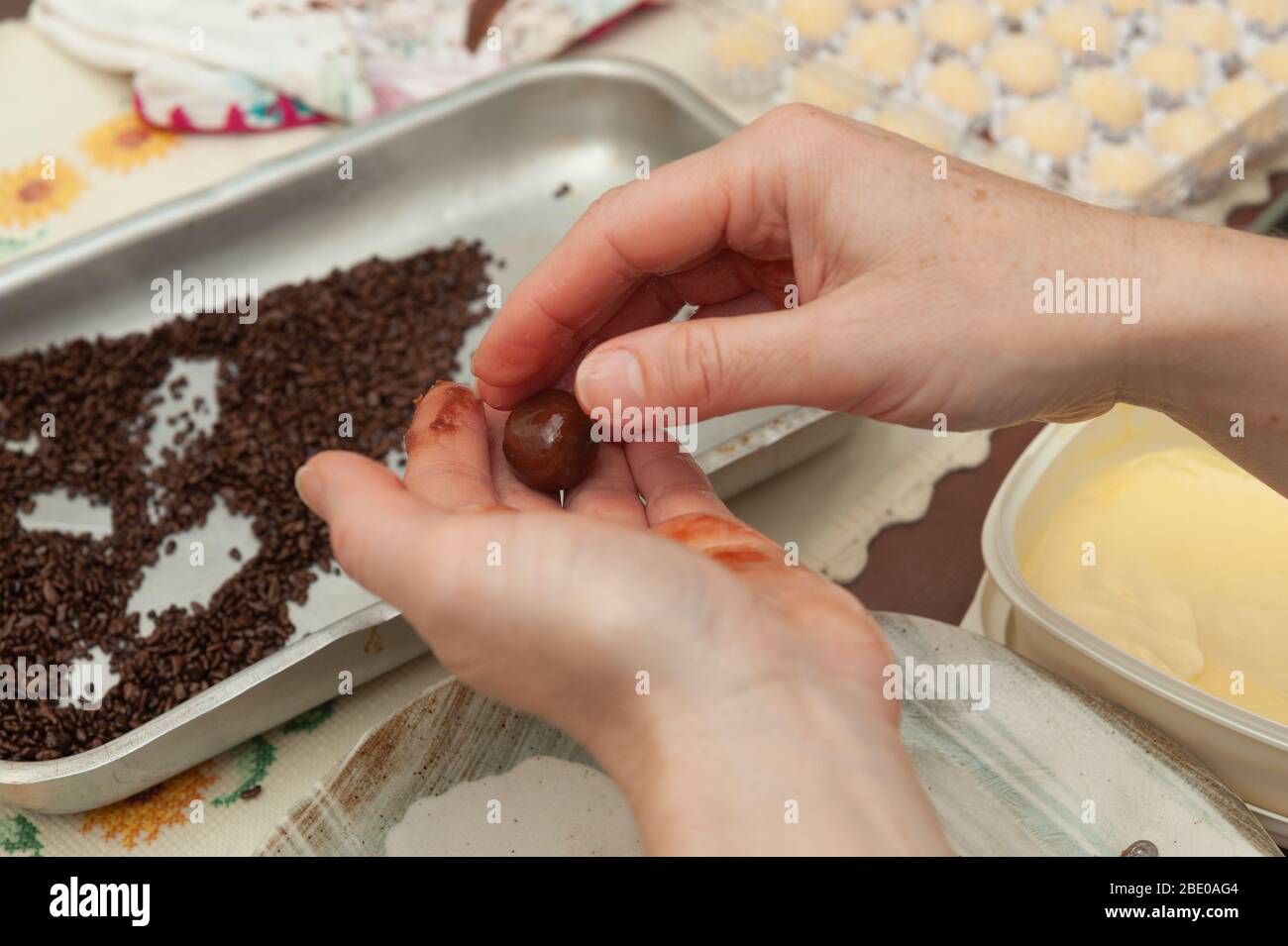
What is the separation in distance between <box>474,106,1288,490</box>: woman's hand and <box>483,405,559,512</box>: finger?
0.25 m

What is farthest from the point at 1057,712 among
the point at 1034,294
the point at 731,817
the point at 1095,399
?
the point at 731,817

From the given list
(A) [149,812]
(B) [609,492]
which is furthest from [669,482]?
(A) [149,812]

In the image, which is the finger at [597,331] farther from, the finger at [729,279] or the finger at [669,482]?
the finger at [669,482]

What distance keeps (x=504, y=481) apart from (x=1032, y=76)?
169 centimetres

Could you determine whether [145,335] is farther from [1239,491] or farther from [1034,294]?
[1239,491]

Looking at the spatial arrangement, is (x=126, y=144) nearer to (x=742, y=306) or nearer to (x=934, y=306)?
(x=742, y=306)

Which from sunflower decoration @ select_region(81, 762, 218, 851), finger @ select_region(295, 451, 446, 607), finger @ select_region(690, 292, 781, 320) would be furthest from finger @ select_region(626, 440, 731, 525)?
sunflower decoration @ select_region(81, 762, 218, 851)

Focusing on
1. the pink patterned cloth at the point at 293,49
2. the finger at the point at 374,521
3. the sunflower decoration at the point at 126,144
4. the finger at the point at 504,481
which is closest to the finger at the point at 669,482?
the finger at the point at 504,481

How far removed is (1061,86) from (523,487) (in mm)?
1750

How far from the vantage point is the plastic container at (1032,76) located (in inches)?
86.9

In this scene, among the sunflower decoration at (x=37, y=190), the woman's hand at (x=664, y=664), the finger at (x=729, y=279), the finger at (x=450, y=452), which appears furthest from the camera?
the sunflower decoration at (x=37, y=190)

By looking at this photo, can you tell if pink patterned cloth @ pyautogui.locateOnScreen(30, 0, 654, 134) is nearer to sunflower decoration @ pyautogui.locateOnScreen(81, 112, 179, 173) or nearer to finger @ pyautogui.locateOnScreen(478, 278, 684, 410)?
sunflower decoration @ pyautogui.locateOnScreen(81, 112, 179, 173)

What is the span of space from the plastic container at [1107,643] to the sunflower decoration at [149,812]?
120 centimetres

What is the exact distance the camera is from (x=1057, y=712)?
139 cm
